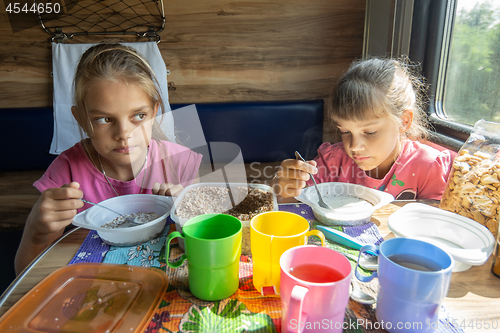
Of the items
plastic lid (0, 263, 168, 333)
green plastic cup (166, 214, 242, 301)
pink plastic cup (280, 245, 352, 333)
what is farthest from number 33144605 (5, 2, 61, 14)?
pink plastic cup (280, 245, 352, 333)

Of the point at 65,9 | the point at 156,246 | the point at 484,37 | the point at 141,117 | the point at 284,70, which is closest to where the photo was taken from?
the point at 156,246

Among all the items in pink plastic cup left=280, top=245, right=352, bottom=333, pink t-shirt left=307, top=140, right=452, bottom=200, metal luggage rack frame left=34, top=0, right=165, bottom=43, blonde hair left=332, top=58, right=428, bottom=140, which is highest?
metal luggage rack frame left=34, top=0, right=165, bottom=43

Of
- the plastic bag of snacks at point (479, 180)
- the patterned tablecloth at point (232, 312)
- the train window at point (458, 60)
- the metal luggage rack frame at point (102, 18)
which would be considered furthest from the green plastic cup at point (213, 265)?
the metal luggage rack frame at point (102, 18)

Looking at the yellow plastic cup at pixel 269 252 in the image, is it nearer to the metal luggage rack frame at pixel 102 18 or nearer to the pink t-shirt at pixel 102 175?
the pink t-shirt at pixel 102 175

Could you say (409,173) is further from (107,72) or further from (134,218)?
(107,72)

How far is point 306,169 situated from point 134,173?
0.74 m

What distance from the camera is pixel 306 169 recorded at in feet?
3.02

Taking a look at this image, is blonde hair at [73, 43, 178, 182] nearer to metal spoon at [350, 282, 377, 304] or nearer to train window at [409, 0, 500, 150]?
metal spoon at [350, 282, 377, 304]

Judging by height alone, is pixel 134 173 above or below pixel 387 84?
below

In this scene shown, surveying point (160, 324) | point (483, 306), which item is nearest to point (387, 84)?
point (483, 306)

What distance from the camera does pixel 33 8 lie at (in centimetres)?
183

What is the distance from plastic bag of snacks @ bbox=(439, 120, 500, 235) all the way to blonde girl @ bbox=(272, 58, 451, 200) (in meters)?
0.36

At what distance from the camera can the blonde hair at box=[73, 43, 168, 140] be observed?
111 centimetres

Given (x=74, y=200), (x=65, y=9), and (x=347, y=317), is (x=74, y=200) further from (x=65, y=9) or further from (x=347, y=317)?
(x=65, y=9)
